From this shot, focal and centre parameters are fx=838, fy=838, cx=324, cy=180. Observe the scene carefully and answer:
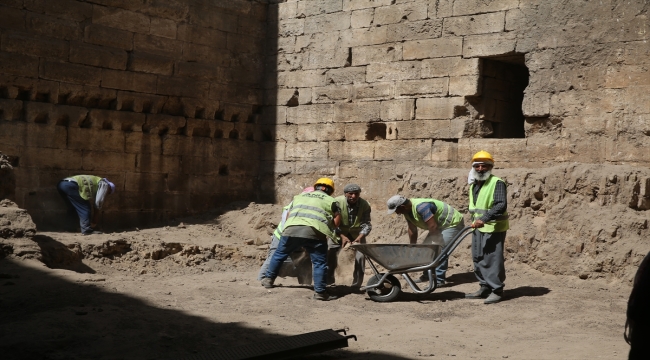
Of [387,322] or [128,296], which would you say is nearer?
[387,322]

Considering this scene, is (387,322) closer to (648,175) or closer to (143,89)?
(648,175)

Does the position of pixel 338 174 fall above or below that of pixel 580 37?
below

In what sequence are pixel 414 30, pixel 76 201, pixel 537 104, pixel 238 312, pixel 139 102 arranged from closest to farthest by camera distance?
pixel 238 312 → pixel 537 104 → pixel 76 201 → pixel 414 30 → pixel 139 102

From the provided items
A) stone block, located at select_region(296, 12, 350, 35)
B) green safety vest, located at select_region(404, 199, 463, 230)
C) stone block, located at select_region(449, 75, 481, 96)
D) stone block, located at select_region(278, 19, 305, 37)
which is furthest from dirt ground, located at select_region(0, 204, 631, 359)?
stone block, located at select_region(278, 19, 305, 37)

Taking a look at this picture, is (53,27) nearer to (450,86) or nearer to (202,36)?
(202,36)

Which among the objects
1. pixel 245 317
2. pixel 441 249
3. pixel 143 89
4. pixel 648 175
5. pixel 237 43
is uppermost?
pixel 237 43

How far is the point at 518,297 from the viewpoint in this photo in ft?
28.4

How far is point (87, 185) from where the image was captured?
11766 mm

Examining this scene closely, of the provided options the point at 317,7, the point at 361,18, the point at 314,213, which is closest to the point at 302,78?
the point at 317,7

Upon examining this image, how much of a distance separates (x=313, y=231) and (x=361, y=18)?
534 centimetres

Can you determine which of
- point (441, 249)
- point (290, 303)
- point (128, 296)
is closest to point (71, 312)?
point (128, 296)

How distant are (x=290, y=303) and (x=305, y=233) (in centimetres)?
76

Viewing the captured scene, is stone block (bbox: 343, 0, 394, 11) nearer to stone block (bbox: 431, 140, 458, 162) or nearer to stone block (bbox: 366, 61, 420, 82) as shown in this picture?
stone block (bbox: 366, 61, 420, 82)

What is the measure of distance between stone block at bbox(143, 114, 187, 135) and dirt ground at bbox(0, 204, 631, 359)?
241cm
